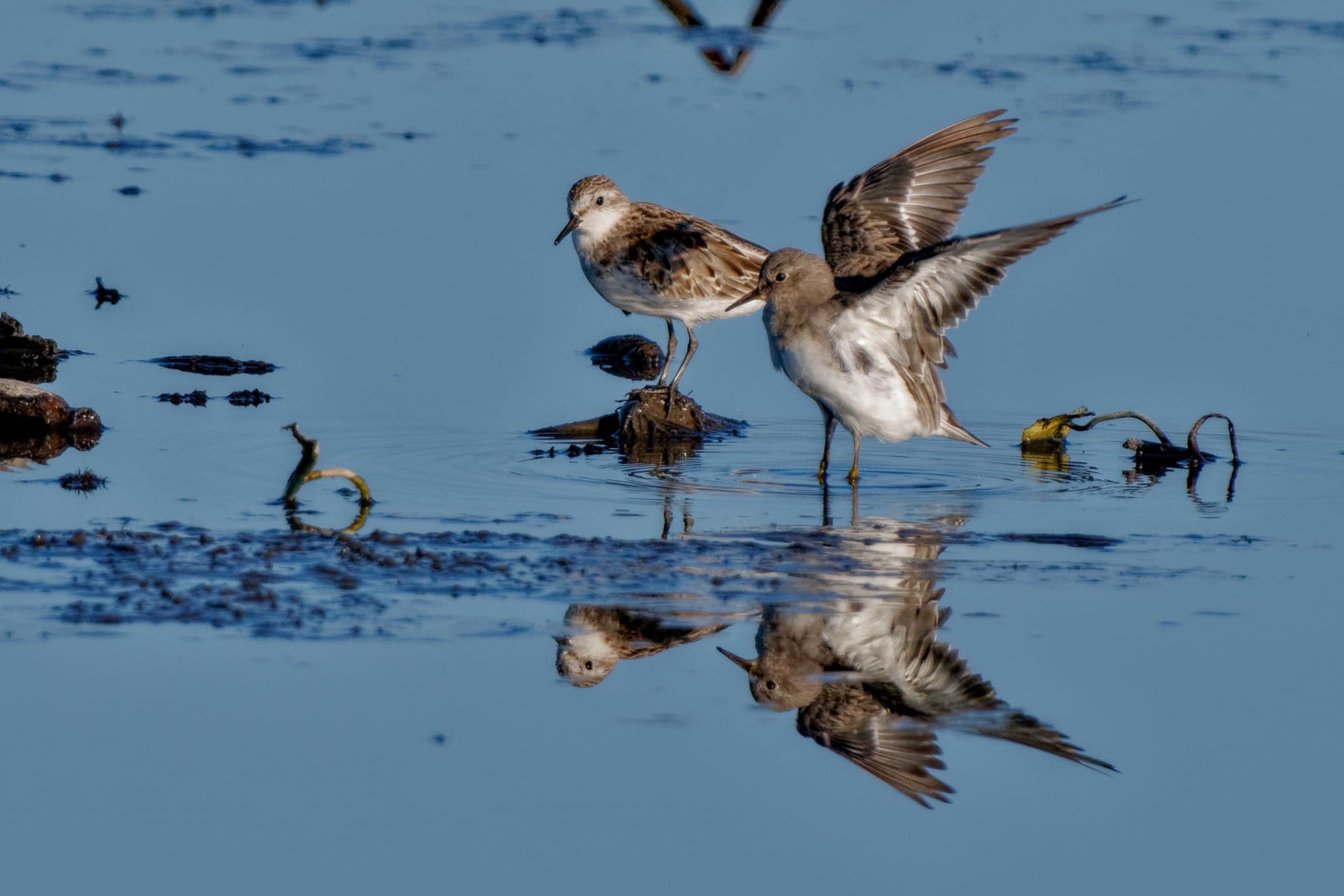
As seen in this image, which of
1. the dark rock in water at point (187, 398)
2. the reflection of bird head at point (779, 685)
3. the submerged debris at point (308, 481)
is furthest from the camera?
the dark rock in water at point (187, 398)

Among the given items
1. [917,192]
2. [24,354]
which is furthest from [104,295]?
[917,192]

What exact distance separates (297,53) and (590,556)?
1119 centimetres

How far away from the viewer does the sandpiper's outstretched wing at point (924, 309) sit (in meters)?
8.13

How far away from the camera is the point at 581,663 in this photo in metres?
6.27

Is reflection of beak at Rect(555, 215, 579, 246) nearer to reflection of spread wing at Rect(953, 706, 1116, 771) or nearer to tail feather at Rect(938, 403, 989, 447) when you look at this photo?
tail feather at Rect(938, 403, 989, 447)

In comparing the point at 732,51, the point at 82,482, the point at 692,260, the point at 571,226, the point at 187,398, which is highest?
the point at 732,51

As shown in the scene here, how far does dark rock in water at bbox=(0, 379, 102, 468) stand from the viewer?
29.1ft

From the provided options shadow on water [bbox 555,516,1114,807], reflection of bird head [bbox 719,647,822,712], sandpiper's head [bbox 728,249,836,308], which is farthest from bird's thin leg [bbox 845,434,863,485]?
reflection of bird head [bbox 719,647,822,712]

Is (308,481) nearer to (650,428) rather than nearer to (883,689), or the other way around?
(650,428)

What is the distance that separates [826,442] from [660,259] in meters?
1.86

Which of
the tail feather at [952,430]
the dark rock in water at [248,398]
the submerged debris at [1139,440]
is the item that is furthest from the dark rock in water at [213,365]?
the submerged debris at [1139,440]

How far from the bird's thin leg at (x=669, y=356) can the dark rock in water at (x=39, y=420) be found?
3.02 meters

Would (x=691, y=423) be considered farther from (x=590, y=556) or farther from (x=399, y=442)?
(x=590, y=556)

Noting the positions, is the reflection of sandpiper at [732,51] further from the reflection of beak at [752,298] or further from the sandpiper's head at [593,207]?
the reflection of beak at [752,298]
